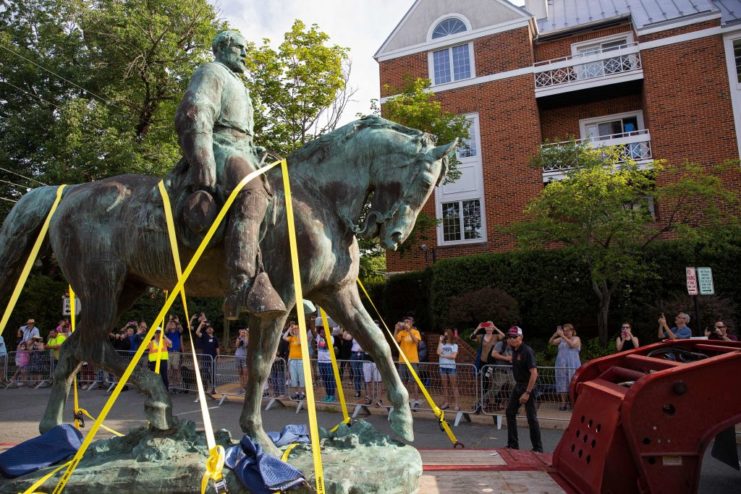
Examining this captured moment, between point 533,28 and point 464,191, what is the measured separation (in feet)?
25.0

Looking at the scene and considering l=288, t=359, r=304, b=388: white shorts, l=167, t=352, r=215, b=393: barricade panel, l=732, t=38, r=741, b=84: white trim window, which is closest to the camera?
l=288, t=359, r=304, b=388: white shorts

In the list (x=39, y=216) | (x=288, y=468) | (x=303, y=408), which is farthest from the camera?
(x=303, y=408)

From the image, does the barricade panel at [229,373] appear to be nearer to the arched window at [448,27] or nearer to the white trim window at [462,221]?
the white trim window at [462,221]

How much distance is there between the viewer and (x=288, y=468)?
3.01 m

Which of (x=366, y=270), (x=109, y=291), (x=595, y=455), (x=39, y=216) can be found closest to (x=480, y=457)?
(x=595, y=455)

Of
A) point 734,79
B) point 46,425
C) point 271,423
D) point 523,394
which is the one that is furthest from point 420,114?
point 46,425

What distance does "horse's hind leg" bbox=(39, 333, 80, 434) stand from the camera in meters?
3.96

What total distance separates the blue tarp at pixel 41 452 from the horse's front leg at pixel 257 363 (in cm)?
123

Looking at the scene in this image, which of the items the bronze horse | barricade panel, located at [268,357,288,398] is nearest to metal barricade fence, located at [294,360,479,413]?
barricade panel, located at [268,357,288,398]

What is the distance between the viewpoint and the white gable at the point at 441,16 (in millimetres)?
21922

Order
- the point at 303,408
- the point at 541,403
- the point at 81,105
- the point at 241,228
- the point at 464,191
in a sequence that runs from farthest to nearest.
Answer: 1. the point at 464,191
2. the point at 81,105
3. the point at 303,408
4. the point at 541,403
5. the point at 241,228

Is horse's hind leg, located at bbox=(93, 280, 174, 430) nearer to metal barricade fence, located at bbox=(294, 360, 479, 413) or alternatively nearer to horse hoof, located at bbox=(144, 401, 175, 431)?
horse hoof, located at bbox=(144, 401, 175, 431)

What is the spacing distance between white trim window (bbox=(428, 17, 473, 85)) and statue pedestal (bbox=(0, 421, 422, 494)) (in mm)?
21035

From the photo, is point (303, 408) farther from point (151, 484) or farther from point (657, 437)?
point (657, 437)
